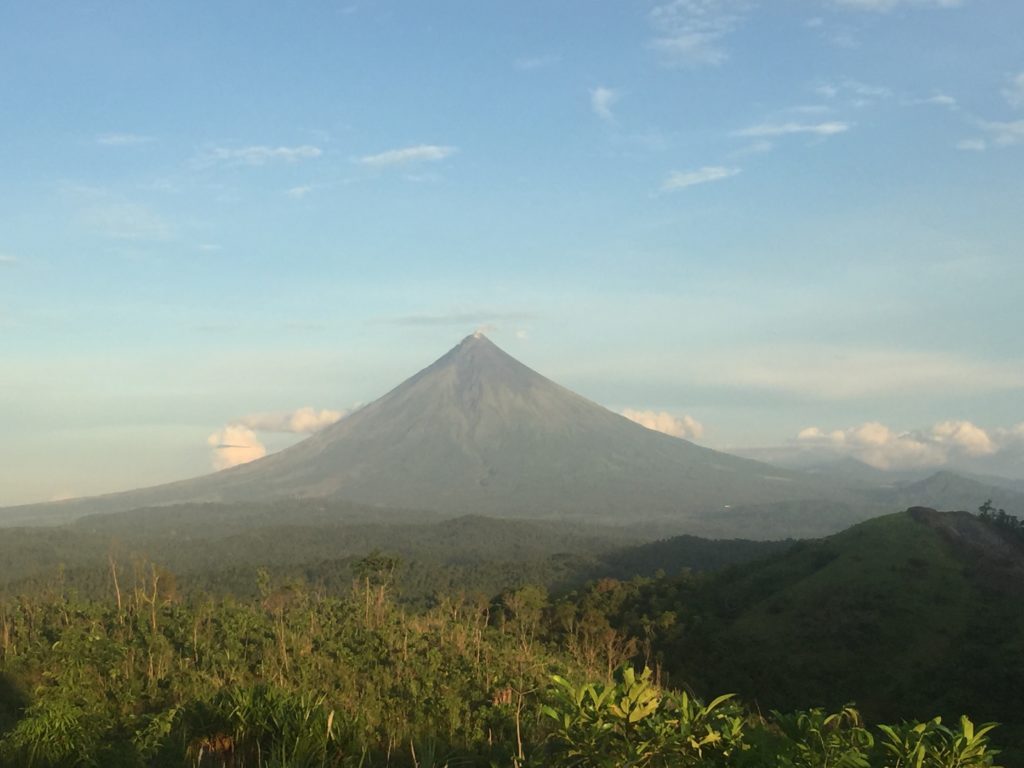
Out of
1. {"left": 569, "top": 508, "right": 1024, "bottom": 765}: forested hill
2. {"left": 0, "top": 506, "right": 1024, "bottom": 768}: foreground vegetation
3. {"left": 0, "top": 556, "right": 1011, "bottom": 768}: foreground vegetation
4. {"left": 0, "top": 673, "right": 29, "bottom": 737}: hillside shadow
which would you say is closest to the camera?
{"left": 0, "top": 556, "right": 1011, "bottom": 768}: foreground vegetation

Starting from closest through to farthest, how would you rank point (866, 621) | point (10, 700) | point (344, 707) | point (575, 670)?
1. point (344, 707)
2. point (10, 700)
3. point (575, 670)
4. point (866, 621)

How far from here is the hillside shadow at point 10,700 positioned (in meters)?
12.2

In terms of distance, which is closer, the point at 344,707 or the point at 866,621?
the point at 344,707

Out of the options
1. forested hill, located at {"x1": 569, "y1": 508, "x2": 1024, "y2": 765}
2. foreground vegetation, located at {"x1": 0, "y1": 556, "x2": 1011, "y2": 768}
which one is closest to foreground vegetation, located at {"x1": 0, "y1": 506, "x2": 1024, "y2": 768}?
foreground vegetation, located at {"x1": 0, "y1": 556, "x2": 1011, "y2": 768}

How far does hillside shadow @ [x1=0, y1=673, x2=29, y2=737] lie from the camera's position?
12.2 meters

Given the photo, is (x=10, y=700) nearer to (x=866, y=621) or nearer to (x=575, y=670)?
(x=575, y=670)

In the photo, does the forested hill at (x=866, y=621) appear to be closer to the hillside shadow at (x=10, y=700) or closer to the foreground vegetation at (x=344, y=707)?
the foreground vegetation at (x=344, y=707)

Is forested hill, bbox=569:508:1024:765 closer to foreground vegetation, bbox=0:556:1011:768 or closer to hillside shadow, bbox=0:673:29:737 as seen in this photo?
foreground vegetation, bbox=0:556:1011:768

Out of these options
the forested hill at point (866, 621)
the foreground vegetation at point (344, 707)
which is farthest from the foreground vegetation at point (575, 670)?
the forested hill at point (866, 621)

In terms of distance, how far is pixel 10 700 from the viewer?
13719 mm

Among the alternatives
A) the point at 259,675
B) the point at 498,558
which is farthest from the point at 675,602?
the point at 498,558

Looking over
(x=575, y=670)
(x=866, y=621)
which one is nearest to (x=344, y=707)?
(x=575, y=670)

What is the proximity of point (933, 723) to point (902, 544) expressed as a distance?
5128cm

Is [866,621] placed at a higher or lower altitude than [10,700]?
lower
